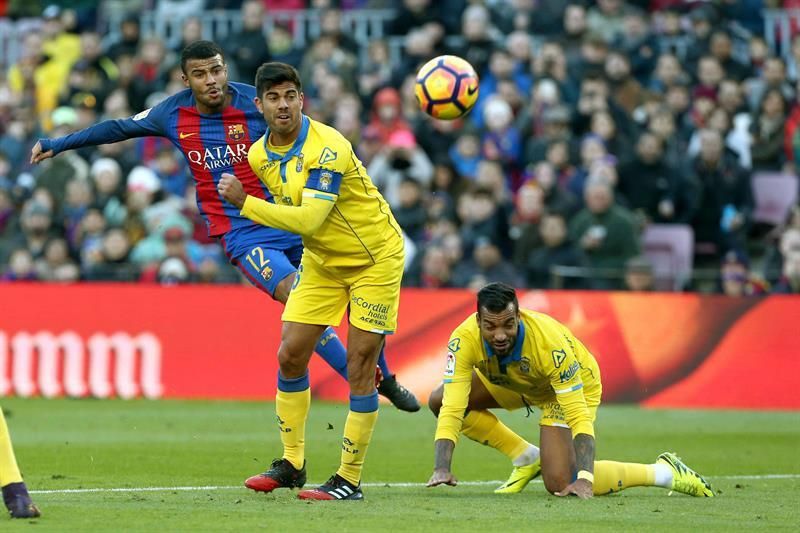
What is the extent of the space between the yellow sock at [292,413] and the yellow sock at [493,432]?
123 centimetres

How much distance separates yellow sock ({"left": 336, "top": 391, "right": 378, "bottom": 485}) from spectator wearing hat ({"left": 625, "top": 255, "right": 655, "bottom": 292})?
8.91m

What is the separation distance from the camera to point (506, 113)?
20.6 metres

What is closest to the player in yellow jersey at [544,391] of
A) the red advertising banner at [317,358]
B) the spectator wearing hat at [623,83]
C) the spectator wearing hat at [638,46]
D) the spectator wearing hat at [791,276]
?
the red advertising banner at [317,358]

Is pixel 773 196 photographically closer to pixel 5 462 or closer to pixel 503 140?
pixel 503 140

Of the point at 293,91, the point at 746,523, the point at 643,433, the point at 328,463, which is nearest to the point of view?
the point at 746,523

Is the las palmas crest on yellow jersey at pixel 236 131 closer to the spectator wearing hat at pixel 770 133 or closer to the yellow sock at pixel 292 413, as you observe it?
the yellow sock at pixel 292 413

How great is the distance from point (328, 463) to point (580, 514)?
158 inches

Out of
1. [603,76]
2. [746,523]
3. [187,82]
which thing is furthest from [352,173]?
[603,76]

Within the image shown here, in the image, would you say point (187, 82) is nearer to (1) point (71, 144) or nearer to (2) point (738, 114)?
(1) point (71, 144)

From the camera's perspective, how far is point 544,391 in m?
10.6

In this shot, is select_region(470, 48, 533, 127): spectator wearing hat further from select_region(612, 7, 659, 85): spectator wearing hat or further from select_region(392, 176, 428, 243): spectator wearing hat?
select_region(392, 176, 428, 243): spectator wearing hat

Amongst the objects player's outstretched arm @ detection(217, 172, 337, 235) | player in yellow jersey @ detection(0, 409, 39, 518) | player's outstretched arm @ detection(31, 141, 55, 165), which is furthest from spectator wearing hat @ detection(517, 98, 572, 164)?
player in yellow jersey @ detection(0, 409, 39, 518)

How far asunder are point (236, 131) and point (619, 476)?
3.62 m

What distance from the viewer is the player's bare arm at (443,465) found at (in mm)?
9711
